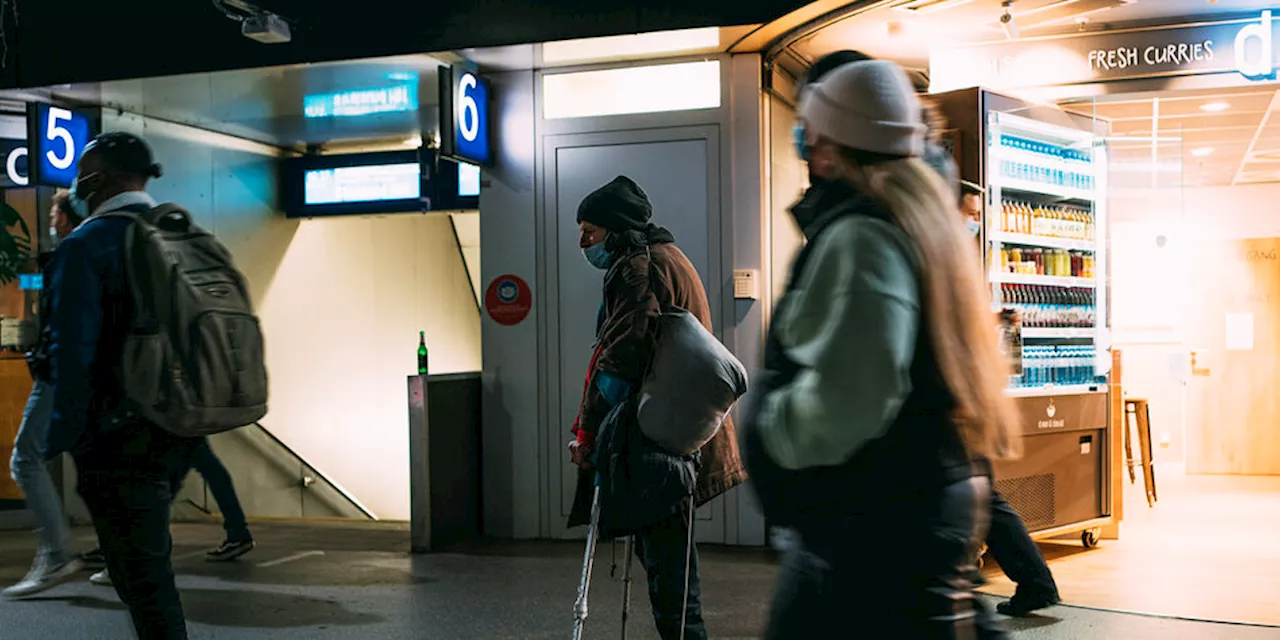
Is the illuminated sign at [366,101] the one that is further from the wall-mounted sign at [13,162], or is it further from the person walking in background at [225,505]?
the person walking in background at [225,505]

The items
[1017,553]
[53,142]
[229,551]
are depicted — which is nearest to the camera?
[1017,553]

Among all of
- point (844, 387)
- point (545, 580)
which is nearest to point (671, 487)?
point (844, 387)

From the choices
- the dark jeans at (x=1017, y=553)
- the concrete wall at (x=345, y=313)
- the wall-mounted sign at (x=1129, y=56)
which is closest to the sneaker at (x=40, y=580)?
the concrete wall at (x=345, y=313)

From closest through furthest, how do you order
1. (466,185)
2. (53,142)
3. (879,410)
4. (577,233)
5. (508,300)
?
(879,410) → (577,233) → (508,300) → (53,142) → (466,185)

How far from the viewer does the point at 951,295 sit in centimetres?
202

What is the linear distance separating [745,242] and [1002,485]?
1.99m

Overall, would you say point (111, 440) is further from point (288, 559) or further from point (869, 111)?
point (288, 559)

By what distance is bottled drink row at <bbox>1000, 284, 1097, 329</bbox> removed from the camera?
692 cm

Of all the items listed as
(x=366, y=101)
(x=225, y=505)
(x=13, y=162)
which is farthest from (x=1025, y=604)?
(x=13, y=162)

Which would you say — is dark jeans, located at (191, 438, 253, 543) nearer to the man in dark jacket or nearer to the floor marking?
the floor marking

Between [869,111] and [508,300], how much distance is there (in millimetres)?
5732

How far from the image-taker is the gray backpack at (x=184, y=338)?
3.19 m

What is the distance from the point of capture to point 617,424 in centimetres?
369

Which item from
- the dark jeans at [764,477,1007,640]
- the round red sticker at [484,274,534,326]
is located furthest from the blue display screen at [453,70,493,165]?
the dark jeans at [764,477,1007,640]
